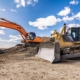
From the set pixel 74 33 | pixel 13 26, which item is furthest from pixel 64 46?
pixel 13 26

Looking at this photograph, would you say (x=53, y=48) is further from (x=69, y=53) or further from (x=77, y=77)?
(x=77, y=77)

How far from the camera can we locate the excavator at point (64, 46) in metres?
8.34

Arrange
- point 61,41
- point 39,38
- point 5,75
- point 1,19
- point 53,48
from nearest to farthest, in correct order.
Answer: point 5,75
point 53,48
point 61,41
point 1,19
point 39,38

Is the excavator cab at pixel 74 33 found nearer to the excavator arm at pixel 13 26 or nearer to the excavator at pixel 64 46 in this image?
the excavator at pixel 64 46

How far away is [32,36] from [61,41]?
30.0 feet

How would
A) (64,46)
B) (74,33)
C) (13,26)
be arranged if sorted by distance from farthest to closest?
1. (13,26)
2. (74,33)
3. (64,46)

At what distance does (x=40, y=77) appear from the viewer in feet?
16.5

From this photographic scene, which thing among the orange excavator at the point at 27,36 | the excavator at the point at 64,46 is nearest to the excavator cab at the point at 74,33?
the excavator at the point at 64,46

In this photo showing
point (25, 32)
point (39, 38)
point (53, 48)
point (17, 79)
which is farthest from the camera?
point (25, 32)

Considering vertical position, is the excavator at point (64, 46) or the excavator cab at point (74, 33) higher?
the excavator cab at point (74, 33)

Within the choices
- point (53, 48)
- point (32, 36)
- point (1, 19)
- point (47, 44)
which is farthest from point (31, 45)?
point (53, 48)

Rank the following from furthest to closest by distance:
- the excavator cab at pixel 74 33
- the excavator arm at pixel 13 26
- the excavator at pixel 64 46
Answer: the excavator arm at pixel 13 26
the excavator cab at pixel 74 33
the excavator at pixel 64 46

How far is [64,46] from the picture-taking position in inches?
361

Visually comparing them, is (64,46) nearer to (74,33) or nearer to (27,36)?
(74,33)
